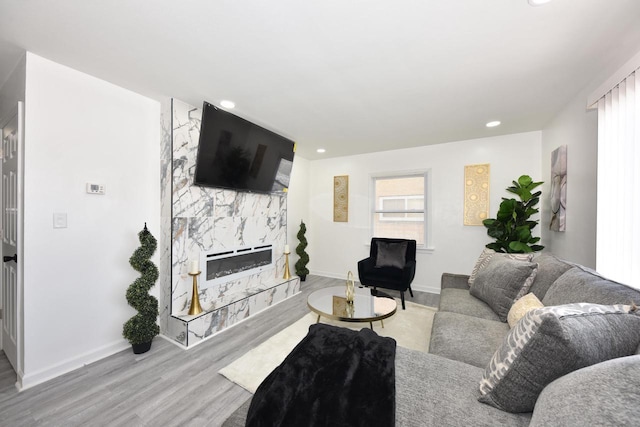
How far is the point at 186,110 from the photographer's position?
2.62m

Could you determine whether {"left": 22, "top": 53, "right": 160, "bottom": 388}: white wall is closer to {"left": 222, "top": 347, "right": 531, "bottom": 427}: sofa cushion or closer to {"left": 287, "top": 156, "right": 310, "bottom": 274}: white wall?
{"left": 222, "top": 347, "right": 531, "bottom": 427}: sofa cushion

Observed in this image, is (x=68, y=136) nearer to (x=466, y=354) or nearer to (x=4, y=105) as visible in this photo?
(x=4, y=105)

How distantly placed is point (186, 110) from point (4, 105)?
1.46 m

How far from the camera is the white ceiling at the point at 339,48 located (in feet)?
4.61

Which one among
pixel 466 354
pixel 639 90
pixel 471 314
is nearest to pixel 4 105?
pixel 466 354

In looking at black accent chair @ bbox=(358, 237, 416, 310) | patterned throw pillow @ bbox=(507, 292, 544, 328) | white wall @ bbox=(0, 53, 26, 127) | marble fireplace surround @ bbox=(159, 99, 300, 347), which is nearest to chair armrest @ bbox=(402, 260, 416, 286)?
black accent chair @ bbox=(358, 237, 416, 310)

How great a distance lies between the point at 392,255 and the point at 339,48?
9.53ft

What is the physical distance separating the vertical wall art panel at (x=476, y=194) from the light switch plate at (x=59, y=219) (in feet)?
15.3

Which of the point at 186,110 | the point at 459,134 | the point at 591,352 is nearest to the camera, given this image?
the point at 591,352

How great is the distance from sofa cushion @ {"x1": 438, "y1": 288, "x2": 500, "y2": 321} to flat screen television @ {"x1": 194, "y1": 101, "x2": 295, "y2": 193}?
2.62m

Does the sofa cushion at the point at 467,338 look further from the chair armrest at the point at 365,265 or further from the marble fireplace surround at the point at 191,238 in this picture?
the marble fireplace surround at the point at 191,238

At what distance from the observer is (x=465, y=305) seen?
2.15 meters

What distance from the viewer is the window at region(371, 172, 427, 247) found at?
4.22 meters

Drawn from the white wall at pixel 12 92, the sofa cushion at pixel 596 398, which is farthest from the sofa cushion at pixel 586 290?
the white wall at pixel 12 92
